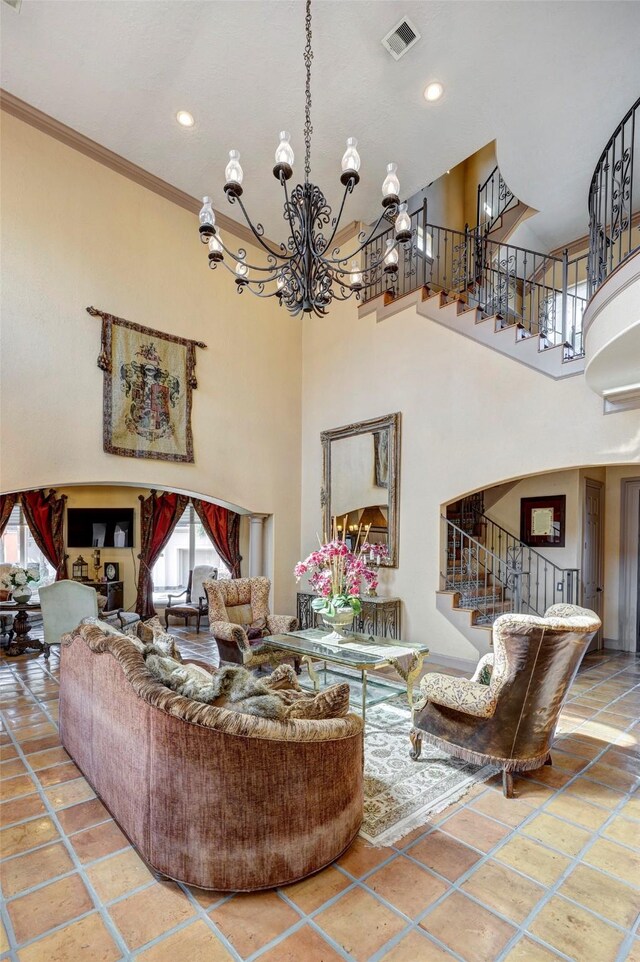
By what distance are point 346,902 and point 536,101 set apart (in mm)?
6495

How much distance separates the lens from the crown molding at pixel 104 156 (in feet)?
15.9

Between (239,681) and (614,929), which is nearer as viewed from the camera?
(614,929)

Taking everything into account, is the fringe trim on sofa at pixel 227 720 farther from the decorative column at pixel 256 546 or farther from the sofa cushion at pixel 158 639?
the decorative column at pixel 256 546

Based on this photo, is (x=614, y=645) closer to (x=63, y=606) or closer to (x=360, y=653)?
(x=360, y=653)

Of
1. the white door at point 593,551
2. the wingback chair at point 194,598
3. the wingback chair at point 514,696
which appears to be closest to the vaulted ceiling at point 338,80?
the white door at point 593,551

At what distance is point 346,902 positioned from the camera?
1.94 metres

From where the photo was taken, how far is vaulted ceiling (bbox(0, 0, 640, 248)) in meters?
4.04

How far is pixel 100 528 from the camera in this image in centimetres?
734

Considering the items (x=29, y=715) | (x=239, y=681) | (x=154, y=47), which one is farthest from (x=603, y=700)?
(x=154, y=47)

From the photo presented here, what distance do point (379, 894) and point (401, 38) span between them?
6349mm

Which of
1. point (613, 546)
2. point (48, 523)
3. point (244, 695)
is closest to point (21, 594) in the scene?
point (48, 523)

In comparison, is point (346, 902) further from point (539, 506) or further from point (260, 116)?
point (260, 116)

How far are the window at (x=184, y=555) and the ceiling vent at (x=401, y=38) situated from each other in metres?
6.50

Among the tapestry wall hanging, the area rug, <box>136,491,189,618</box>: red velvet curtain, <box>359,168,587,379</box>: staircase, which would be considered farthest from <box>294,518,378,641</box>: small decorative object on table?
<box>136,491,189,618</box>: red velvet curtain
